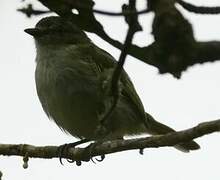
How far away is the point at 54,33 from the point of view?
5.39m

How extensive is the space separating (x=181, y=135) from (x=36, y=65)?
249 cm

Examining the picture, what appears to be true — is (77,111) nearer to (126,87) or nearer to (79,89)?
(79,89)

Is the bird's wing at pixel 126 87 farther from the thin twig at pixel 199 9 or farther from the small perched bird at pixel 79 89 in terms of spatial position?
the thin twig at pixel 199 9

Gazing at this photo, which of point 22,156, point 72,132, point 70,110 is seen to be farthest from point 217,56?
point 72,132

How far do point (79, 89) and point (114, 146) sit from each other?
1180 mm

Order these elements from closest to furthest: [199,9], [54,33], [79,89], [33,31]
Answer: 1. [199,9]
2. [79,89]
3. [33,31]
4. [54,33]

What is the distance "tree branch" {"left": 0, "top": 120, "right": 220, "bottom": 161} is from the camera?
2738mm

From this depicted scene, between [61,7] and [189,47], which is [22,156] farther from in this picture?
[189,47]

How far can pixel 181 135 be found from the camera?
2889 millimetres

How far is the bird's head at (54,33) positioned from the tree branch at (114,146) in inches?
56.8

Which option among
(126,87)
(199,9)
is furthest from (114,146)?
(199,9)

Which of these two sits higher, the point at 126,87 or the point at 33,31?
the point at 33,31

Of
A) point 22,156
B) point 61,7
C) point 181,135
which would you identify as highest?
point 61,7

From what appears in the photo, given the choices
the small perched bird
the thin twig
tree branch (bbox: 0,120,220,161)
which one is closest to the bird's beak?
the small perched bird
